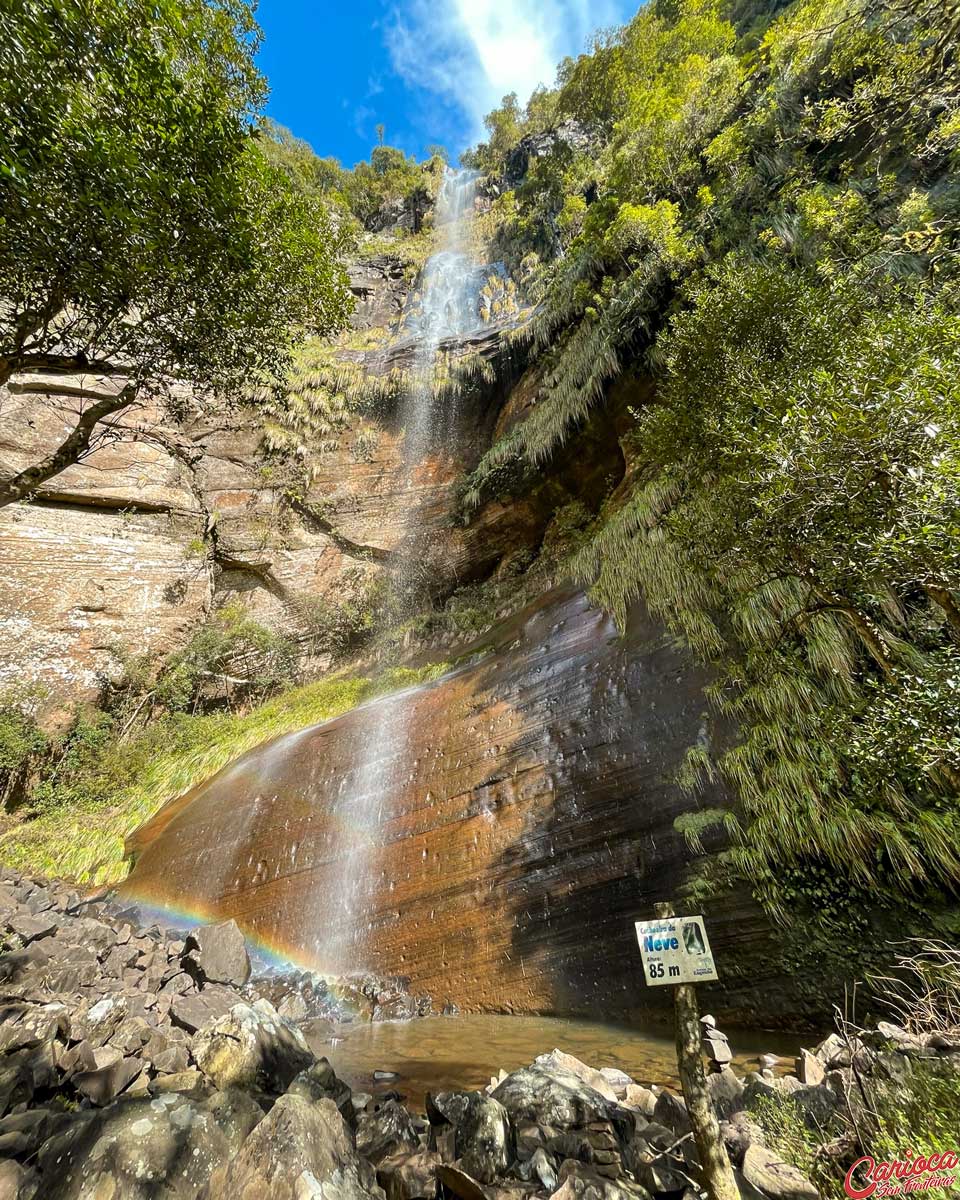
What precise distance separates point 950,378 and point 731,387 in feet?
5.82

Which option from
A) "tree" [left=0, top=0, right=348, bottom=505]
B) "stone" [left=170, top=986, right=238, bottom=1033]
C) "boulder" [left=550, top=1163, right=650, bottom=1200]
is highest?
"tree" [left=0, top=0, right=348, bottom=505]

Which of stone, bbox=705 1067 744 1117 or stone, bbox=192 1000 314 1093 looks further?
stone, bbox=192 1000 314 1093

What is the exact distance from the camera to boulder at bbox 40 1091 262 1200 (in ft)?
5.57

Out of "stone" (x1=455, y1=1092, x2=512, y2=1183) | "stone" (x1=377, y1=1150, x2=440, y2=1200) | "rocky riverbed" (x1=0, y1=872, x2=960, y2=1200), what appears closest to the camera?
"rocky riverbed" (x1=0, y1=872, x2=960, y2=1200)

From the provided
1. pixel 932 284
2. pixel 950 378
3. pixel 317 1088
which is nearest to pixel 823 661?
pixel 950 378

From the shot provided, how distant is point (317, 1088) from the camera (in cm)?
256

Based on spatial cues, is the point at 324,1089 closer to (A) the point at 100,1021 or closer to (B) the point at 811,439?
(A) the point at 100,1021

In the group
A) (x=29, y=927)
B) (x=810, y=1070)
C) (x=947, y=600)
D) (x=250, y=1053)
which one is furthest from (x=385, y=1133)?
(x=29, y=927)

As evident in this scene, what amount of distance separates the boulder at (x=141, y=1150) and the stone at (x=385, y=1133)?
664 mm

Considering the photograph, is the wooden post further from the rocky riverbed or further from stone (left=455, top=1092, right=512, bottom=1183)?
stone (left=455, top=1092, right=512, bottom=1183)

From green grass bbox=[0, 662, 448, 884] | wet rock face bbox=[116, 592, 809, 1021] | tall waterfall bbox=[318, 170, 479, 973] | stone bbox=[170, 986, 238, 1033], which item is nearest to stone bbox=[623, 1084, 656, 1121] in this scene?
wet rock face bbox=[116, 592, 809, 1021]

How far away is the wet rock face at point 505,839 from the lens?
15.3ft
